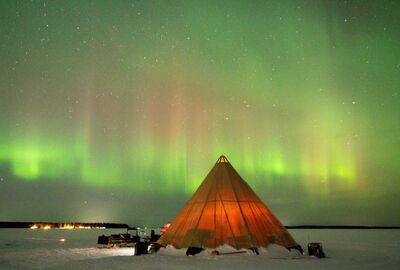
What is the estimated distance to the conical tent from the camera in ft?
58.3

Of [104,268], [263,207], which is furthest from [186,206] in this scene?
[104,268]

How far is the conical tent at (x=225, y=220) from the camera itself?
17.8 m

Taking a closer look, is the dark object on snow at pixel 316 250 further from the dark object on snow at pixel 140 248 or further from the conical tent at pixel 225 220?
the dark object on snow at pixel 140 248

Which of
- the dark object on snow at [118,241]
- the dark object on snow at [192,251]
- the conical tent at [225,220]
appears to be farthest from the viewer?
the dark object on snow at [118,241]

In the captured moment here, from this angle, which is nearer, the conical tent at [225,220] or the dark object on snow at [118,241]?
the conical tent at [225,220]

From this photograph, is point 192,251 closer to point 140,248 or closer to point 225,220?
point 225,220

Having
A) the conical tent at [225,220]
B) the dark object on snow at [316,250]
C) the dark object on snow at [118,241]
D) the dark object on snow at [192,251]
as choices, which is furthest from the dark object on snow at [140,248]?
the dark object on snow at [316,250]

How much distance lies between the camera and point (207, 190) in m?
20.2

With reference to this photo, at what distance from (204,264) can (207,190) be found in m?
6.00

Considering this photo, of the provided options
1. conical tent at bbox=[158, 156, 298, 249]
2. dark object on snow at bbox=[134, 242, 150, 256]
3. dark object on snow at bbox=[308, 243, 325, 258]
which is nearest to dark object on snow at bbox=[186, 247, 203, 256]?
conical tent at bbox=[158, 156, 298, 249]

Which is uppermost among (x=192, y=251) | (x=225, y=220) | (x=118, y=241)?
(x=225, y=220)

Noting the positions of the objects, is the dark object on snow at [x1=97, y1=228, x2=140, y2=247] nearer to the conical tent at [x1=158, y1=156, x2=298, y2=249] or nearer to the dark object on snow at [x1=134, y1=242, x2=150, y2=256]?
the dark object on snow at [x1=134, y1=242, x2=150, y2=256]

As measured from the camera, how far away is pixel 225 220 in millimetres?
18484

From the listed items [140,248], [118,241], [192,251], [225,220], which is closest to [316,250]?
[225,220]
